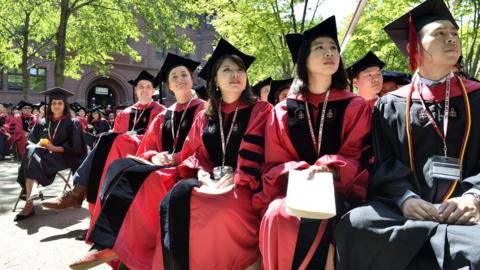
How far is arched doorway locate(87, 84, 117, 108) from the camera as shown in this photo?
106 feet

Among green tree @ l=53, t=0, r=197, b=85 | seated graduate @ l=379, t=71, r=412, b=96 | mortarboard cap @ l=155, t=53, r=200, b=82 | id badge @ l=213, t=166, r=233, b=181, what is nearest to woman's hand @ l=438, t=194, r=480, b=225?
id badge @ l=213, t=166, r=233, b=181

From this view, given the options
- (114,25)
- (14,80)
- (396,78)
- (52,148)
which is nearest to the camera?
(396,78)

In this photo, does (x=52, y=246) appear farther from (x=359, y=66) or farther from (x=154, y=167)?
(x=359, y=66)

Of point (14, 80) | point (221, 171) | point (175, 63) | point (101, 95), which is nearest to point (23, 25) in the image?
point (14, 80)

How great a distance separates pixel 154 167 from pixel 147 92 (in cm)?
245

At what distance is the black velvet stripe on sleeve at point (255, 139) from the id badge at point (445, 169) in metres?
1.30

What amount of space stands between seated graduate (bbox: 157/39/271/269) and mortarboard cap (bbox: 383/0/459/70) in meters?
1.21

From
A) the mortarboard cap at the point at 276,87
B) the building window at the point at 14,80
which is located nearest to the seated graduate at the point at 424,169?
the mortarboard cap at the point at 276,87

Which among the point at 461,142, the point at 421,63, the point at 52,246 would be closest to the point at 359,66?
the point at 421,63

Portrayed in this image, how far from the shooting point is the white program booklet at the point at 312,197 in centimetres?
210

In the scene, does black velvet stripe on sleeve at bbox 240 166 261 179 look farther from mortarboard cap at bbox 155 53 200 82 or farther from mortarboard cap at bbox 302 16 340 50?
mortarboard cap at bbox 155 53 200 82

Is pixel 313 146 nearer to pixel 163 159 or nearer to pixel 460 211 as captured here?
pixel 460 211

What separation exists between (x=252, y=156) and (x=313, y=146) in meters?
0.50

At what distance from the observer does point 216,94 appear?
381 cm
